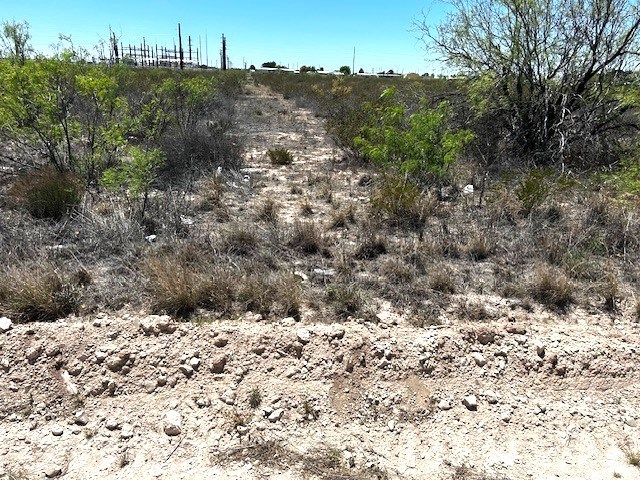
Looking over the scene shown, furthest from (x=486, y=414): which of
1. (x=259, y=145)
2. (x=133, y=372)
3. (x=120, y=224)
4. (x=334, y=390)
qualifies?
(x=259, y=145)

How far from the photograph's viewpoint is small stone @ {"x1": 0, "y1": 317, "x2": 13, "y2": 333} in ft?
10.6

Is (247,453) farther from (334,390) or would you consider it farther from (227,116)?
(227,116)

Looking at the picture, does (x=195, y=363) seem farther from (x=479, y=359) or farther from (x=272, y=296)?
(x=479, y=359)

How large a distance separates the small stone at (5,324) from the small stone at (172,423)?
1437mm

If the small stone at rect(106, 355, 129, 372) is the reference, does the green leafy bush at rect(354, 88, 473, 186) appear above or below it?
above

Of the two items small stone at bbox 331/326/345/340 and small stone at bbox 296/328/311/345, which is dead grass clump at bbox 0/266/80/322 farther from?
small stone at bbox 331/326/345/340

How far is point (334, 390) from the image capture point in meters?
3.06

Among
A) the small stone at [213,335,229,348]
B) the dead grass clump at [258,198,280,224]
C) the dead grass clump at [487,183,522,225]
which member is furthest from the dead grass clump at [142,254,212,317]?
the dead grass clump at [487,183,522,225]

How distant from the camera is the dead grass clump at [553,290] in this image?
12.7 ft

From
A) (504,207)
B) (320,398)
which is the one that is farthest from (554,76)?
(320,398)

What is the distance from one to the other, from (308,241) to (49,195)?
10.5ft

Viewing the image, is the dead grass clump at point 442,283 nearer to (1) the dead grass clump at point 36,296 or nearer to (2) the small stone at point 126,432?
(2) the small stone at point 126,432

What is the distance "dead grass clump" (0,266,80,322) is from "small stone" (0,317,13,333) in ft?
0.31

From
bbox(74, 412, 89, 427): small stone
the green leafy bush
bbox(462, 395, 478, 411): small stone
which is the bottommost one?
bbox(74, 412, 89, 427): small stone
